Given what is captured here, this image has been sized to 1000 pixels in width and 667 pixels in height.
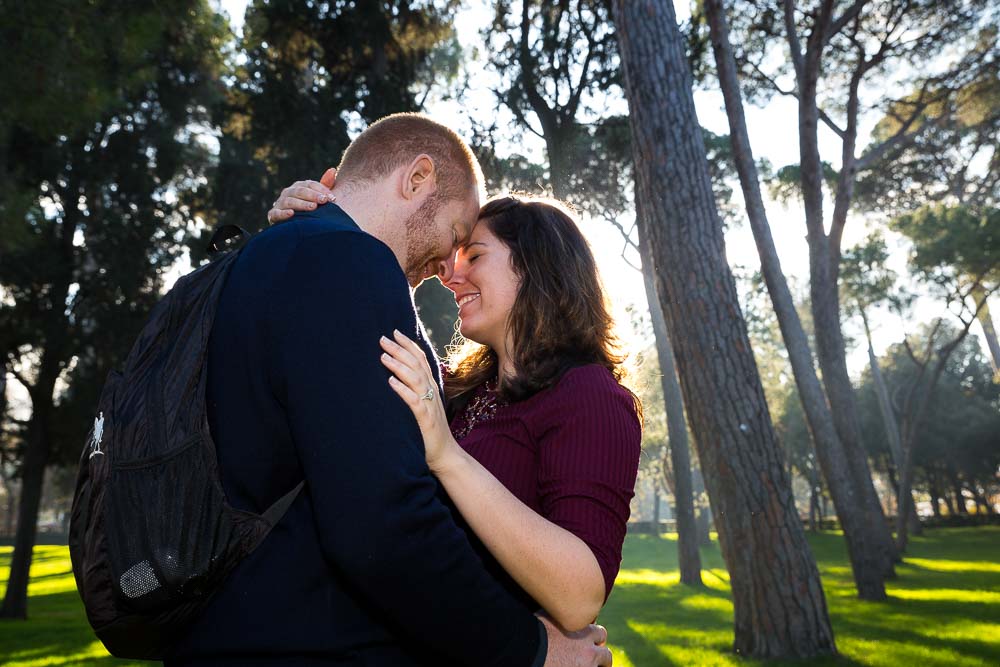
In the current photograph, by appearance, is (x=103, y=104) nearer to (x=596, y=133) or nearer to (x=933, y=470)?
(x=596, y=133)

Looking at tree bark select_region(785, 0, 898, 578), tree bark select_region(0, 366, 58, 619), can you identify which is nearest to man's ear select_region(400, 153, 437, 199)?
tree bark select_region(785, 0, 898, 578)

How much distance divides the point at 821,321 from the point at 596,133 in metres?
5.99

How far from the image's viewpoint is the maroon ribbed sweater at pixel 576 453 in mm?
1753

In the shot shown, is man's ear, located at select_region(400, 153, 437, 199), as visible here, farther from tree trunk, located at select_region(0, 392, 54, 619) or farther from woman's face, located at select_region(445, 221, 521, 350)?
tree trunk, located at select_region(0, 392, 54, 619)

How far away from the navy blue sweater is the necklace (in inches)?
35.7

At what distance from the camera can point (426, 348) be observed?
1561 mm

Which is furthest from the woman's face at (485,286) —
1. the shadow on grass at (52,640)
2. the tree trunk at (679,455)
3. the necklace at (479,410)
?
the tree trunk at (679,455)

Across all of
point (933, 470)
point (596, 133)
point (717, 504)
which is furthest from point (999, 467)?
point (717, 504)

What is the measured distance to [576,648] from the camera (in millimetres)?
1714

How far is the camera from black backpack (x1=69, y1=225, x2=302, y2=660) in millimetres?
1268

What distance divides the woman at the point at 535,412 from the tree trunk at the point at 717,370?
4.64m

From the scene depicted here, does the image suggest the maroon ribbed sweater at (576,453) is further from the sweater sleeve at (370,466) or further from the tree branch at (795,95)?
the tree branch at (795,95)

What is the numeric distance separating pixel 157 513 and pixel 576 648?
3.06 ft

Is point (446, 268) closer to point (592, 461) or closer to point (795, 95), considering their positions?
point (592, 461)
